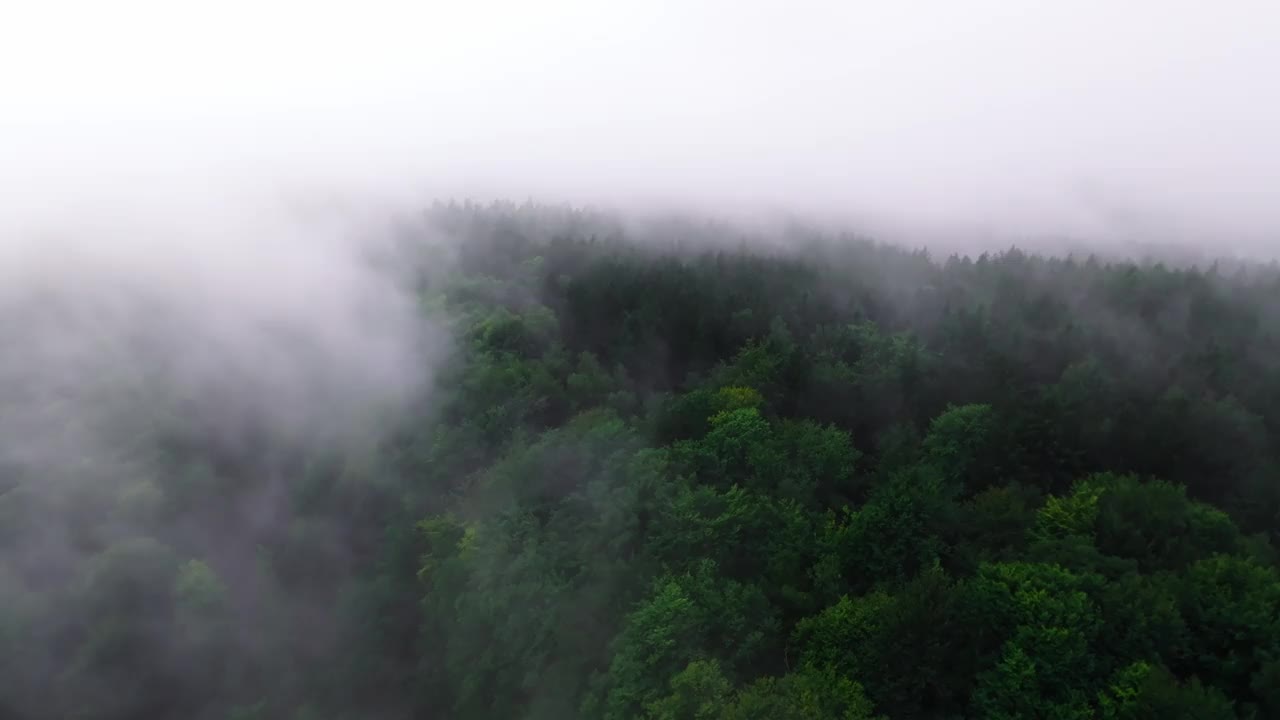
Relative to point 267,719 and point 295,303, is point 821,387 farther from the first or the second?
point 295,303

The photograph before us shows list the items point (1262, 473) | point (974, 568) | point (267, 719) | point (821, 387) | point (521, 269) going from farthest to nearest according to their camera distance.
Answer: point (521, 269) → point (821, 387) → point (267, 719) → point (1262, 473) → point (974, 568)

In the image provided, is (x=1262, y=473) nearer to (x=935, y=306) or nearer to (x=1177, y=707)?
(x=1177, y=707)

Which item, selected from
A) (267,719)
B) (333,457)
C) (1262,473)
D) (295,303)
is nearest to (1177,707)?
(1262,473)

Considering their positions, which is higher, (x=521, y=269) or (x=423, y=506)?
(x=521, y=269)

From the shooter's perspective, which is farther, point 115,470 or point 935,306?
point 935,306

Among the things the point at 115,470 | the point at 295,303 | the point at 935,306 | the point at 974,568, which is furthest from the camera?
the point at 295,303

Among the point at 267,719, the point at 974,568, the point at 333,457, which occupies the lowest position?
the point at 267,719
